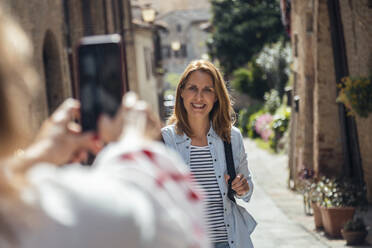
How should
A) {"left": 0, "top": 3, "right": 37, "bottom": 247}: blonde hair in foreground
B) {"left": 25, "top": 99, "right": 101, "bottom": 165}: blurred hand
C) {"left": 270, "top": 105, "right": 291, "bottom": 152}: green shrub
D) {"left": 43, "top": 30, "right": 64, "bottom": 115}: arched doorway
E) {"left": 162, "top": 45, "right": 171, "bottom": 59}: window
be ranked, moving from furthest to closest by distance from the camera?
{"left": 162, "top": 45, "right": 171, "bottom": 59}: window → {"left": 270, "top": 105, "right": 291, "bottom": 152}: green shrub → {"left": 43, "top": 30, "right": 64, "bottom": 115}: arched doorway → {"left": 25, "top": 99, "right": 101, "bottom": 165}: blurred hand → {"left": 0, "top": 3, "right": 37, "bottom": 247}: blonde hair in foreground

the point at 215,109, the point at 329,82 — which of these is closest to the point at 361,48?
the point at 329,82

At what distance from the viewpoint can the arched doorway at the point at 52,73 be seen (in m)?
12.3

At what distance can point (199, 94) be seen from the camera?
13.0 feet

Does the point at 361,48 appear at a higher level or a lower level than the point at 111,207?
higher

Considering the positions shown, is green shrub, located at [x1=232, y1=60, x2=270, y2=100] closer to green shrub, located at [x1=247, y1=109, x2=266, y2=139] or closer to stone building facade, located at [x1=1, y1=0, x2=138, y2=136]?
green shrub, located at [x1=247, y1=109, x2=266, y2=139]

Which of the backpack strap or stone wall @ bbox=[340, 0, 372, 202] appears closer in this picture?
the backpack strap

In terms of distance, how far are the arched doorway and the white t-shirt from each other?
1114 cm

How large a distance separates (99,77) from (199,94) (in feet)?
8.19

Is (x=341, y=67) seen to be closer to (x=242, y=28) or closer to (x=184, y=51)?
(x=242, y=28)

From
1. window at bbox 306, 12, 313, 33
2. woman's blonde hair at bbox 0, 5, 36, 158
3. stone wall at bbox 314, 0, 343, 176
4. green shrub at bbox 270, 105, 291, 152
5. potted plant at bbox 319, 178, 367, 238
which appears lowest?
green shrub at bbox 270, 105, 291, 152

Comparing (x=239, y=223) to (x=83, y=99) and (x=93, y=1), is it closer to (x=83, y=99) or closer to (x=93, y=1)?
(x=83, y=99)

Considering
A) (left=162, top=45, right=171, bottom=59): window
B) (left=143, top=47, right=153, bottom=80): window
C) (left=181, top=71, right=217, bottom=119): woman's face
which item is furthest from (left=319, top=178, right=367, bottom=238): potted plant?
(left=162, top=45, right=171, bottom=59): window

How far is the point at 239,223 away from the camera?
374 cm

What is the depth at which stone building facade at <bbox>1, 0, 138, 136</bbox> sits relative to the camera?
33.0 ft
